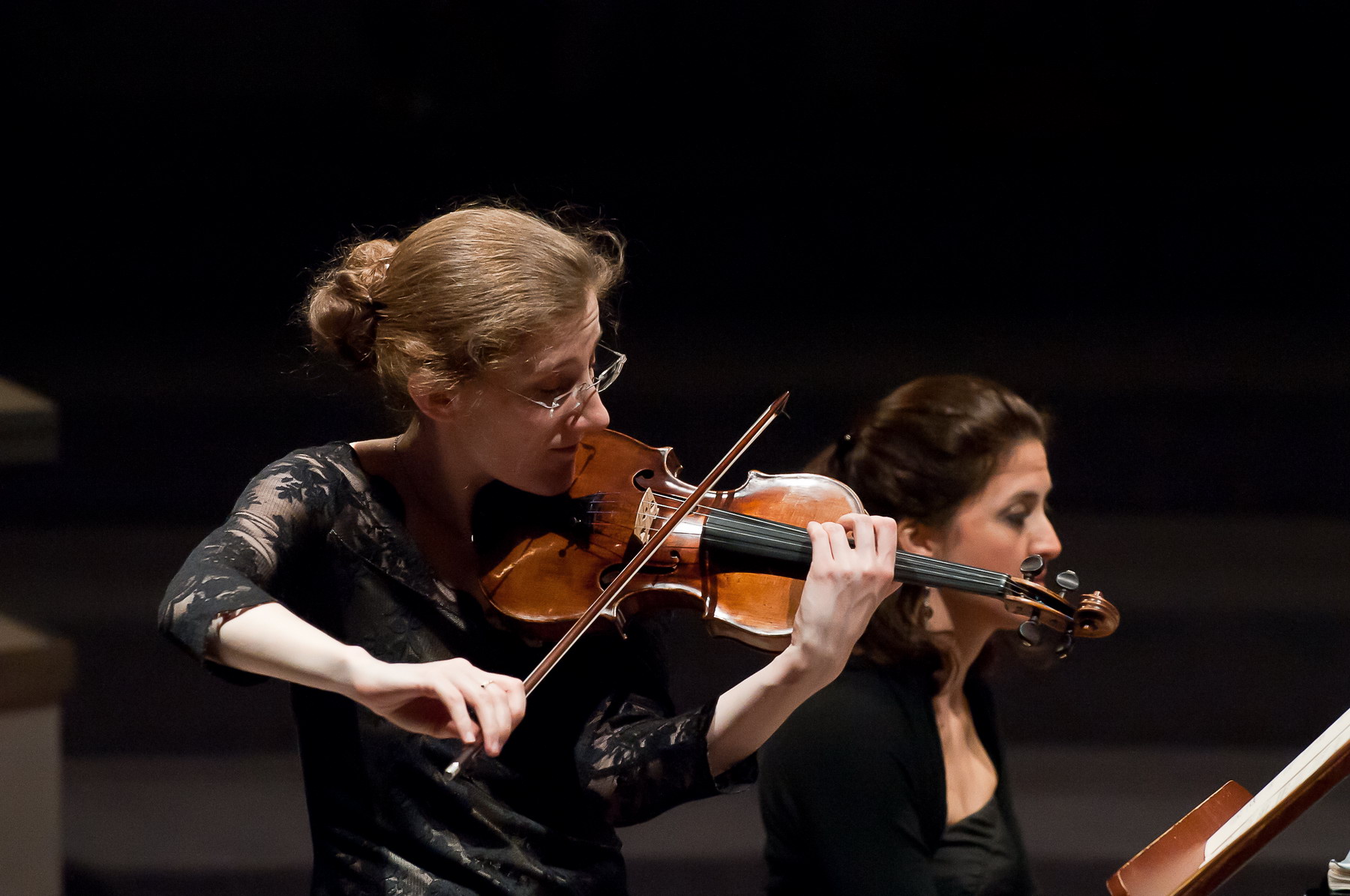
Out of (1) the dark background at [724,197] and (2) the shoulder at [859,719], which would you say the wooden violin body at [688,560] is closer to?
(2) the shoulder at [859,719]

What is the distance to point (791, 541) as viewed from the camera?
3.65 feet

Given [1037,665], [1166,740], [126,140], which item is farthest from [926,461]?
[126,140]

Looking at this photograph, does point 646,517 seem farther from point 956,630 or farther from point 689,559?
point 956,630

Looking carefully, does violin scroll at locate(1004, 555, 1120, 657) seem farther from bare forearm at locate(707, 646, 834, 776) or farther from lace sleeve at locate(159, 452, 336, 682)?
lace sleeve at locate(159, 452, 336, 682)

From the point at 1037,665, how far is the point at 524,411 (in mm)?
838

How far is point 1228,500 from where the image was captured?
2.41 metres

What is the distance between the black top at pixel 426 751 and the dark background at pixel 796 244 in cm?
86

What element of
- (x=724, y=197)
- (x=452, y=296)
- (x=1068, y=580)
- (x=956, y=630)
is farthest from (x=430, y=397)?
(x=724, y=197)

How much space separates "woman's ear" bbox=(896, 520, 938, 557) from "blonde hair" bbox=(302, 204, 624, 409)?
19.0 inches

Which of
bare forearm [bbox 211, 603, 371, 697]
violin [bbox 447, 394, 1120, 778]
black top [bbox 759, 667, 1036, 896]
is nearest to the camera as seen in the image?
bare forearm [bbox 211, 603, 371, 697]

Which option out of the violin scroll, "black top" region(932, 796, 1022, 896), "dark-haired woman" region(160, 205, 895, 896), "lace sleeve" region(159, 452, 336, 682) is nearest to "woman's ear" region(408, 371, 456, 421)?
"dark-haired woman" region(160, 205, 895, 896)

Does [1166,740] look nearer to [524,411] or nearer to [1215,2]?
[1215,2]

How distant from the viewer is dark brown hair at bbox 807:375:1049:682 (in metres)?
1.43

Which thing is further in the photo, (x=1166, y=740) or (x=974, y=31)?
(x=1166, y=740)
